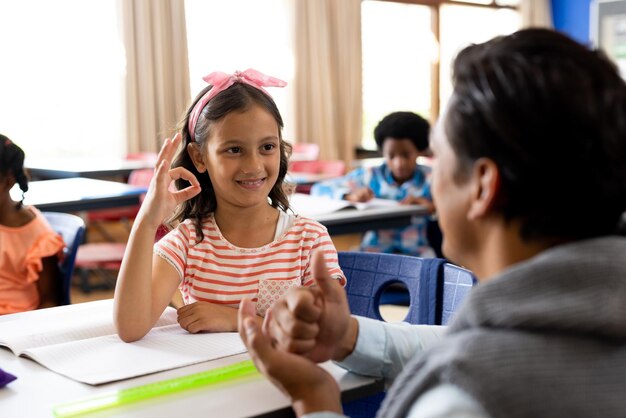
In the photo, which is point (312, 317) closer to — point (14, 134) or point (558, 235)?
point (558, 235)

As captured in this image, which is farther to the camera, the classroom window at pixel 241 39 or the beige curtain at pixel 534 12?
the beige curtain at pixel 534 12

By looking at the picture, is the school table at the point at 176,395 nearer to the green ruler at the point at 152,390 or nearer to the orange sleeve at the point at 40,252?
the green ruler at the point at 152,390

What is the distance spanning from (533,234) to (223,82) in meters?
1.15

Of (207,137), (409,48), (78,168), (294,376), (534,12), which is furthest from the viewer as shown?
(534,12)

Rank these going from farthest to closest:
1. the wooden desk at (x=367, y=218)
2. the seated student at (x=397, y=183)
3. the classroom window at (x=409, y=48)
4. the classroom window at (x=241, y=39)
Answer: the classroom window at (x=409, y=48)
the classroom window at (x=241, y=39)
the seated student at (x=397, y=183)
the wooden desk at (x=367, y=218)

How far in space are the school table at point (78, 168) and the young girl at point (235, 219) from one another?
3.30 m

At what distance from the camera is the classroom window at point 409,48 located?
8.23m

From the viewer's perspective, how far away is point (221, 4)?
→ 688 cm

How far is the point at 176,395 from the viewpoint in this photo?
1114 mm

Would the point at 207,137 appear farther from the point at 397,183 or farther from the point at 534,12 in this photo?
the point at 534,12

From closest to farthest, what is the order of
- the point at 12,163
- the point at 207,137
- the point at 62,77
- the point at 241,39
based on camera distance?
the point at 207,137 → the point at 12,163 → the point at 62,77 → the point at 241,39

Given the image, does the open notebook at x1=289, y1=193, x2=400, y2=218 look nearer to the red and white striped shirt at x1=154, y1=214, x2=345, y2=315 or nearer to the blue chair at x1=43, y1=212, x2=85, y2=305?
the blue chair at x1=43, y1=212, x2=85, y2=305

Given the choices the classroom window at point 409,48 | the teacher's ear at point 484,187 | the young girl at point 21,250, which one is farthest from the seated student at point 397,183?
the classroom window at point 409,48

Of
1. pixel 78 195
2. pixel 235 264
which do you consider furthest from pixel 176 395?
pixel 78 195
